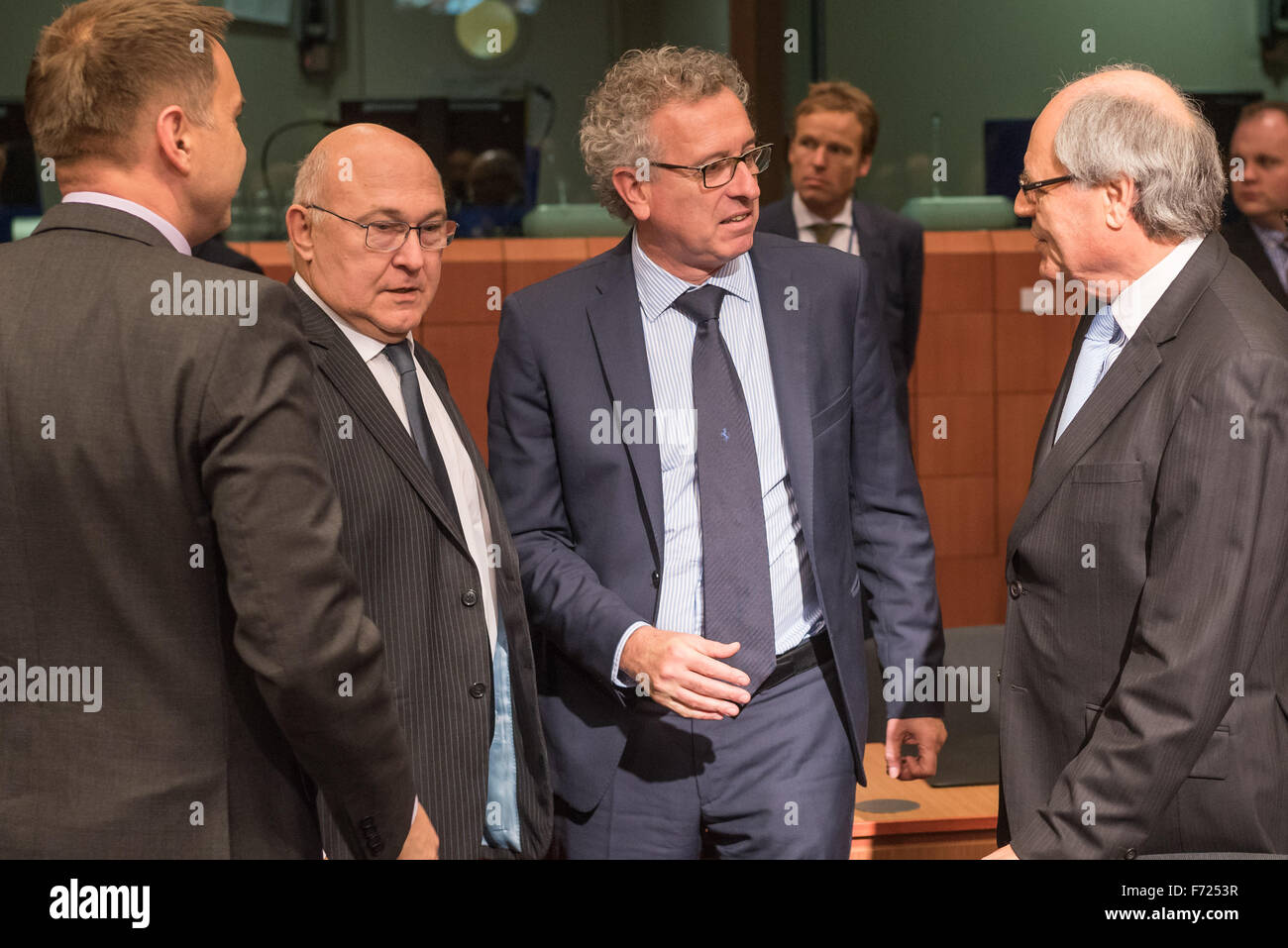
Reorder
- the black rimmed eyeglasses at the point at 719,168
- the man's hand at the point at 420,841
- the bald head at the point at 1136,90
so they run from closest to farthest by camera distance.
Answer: the man's hand at the point at 420,841
the bald head at the point at 1136,90
the black rimmed eyeglasses at the point at 719,168

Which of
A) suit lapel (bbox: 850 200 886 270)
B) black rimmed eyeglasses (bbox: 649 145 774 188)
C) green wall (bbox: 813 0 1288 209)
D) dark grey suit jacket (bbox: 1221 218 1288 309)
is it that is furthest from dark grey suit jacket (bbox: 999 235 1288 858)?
green wall (bbox: 813 0 1288 209)

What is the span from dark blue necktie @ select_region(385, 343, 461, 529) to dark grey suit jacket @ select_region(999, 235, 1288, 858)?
80 centimetres

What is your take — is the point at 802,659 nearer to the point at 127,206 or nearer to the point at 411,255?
the point at 411,255

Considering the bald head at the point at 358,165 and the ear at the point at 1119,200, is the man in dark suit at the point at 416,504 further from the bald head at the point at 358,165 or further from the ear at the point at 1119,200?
the ear at the point at 1119,200

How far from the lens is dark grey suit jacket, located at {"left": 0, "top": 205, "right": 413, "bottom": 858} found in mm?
1331

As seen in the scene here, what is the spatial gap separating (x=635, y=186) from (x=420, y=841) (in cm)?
109

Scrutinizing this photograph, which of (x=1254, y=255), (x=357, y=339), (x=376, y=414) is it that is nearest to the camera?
(x=376, y=414)

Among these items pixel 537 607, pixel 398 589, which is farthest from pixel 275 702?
pixel 537 607

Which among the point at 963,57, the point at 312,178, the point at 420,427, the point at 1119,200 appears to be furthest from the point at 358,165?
the point at 963,57

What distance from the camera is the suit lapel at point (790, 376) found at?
1982 mm

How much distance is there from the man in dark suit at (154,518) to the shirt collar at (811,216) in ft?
10.4

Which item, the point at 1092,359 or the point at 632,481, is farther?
the point at 632,481

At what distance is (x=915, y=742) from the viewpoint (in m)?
2.07

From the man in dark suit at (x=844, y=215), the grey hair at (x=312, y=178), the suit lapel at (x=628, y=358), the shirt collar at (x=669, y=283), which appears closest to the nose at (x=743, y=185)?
the shirt collar at (x=669, y=283)
